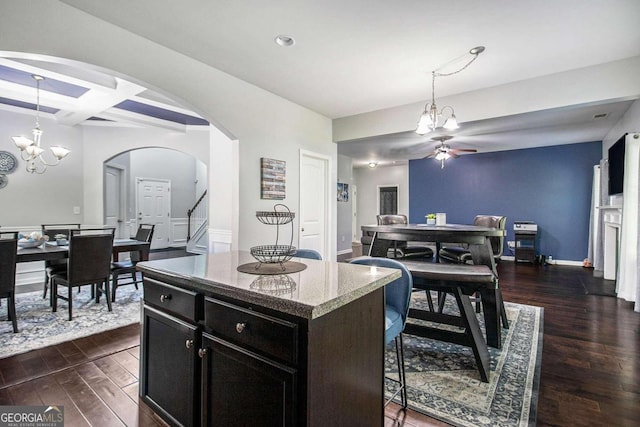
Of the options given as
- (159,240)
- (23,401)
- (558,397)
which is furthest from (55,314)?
(159,240)

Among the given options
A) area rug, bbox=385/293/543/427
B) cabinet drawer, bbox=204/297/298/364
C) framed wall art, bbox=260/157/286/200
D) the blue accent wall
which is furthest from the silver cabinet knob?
the blue accent wall

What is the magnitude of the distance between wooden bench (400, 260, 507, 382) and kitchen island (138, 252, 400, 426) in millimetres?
983

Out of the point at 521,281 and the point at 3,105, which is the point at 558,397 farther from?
the point at 3,105

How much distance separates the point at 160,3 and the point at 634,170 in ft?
17.4

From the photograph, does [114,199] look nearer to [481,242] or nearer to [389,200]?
[389,200]

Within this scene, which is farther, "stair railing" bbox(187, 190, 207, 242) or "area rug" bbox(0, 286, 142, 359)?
"stair railing" bbox(187, 190, 207, 242)

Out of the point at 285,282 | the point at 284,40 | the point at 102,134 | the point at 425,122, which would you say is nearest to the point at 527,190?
the point at 425,122

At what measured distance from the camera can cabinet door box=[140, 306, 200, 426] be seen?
1.39 m

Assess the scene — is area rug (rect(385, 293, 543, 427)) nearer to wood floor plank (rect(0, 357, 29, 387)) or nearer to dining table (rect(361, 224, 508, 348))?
dining table (rect(361, 224, 508, 348))

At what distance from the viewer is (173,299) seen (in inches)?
59.4

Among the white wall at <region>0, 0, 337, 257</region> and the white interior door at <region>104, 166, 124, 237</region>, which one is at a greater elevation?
the white wall at <region>0, 0, 337, 257</region>

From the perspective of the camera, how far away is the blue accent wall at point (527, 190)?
6465 mm

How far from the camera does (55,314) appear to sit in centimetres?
334

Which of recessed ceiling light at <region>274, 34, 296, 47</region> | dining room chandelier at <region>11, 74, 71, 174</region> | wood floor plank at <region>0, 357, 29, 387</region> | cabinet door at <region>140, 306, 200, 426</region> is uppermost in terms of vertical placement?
recessed ceiling light at <region>274, 34, 296, 47</region>
